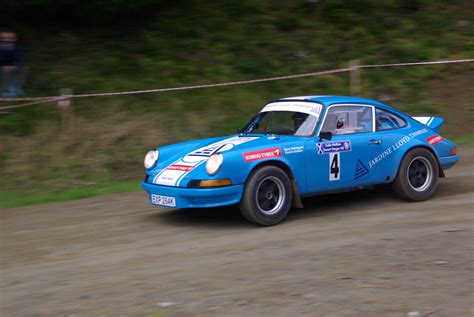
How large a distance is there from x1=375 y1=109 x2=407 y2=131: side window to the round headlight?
2230 mm

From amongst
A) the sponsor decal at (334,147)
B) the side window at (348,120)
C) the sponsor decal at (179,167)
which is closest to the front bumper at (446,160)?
the side window at (348,120)

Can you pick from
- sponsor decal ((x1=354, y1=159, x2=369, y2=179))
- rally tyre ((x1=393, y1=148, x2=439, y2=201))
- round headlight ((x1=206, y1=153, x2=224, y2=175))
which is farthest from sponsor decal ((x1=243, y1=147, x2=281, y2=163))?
rally tyre ((x1=393, y1=148, x2=439, y2=201))

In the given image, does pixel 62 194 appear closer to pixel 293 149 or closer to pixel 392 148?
pixel 293 149

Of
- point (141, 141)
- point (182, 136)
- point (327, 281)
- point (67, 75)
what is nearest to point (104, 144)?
point (141, 141)

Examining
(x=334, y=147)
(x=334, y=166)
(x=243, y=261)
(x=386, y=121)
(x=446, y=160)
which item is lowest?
(x=243, y=261)

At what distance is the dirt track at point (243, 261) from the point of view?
483 cm

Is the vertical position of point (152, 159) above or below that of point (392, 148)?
above

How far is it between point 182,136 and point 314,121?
5.12 meters

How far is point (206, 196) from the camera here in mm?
6984

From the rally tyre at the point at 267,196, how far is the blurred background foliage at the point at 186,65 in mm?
4305

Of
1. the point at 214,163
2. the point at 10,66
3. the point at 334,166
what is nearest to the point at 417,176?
the point at 334,166

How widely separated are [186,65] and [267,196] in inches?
306

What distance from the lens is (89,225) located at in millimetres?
7688

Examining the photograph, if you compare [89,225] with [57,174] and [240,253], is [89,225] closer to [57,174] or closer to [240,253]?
[240,253]
